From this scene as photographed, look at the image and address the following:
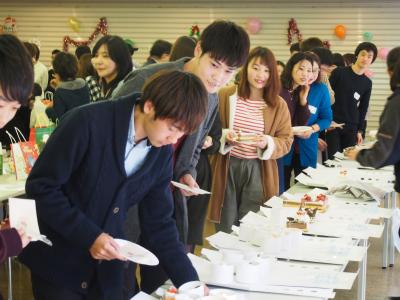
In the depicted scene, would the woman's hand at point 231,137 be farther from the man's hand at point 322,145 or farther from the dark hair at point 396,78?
the man's hand at point 322,145

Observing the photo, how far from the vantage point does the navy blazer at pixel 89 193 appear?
213 cm

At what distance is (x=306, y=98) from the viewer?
5.94 metres

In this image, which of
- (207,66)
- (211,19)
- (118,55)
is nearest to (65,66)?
(118,55)

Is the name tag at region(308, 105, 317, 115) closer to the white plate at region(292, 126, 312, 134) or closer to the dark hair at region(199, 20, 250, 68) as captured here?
the white plate at region(292, 126, 312, 134)

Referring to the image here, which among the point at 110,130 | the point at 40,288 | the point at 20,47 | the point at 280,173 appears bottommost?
the point at 280,173

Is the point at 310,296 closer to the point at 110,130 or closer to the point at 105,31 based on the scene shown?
the point at 110,130

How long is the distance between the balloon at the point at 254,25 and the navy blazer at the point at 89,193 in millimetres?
9491

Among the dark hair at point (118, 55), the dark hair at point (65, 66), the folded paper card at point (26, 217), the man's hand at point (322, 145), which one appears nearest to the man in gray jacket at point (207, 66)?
the folded paper card at point (26, 217)

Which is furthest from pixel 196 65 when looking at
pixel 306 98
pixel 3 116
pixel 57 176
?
pixel 306 98

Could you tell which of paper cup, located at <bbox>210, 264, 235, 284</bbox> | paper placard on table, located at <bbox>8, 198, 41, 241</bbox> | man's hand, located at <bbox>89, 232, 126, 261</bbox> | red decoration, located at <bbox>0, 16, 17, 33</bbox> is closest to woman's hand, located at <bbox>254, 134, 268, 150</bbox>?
paper cup, located at <bbox>210, 264, 235, 284</bbox>

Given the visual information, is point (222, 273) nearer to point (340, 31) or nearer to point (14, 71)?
point (14, 71)

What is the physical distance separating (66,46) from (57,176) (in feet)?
35.0

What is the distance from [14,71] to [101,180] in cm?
54

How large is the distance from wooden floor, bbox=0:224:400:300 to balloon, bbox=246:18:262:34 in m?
6.63
